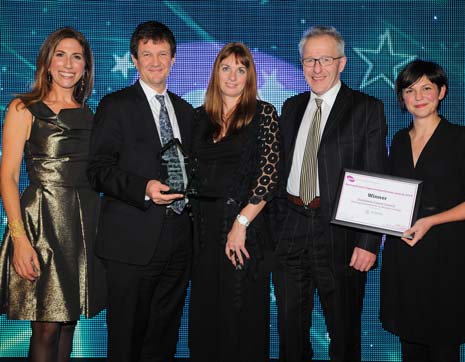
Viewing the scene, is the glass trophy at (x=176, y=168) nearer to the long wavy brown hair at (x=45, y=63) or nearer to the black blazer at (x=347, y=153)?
the black blazer at (x=347, y=153)

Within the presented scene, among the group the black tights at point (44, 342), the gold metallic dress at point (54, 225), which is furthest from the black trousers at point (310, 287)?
the black tights at point (44, 342)

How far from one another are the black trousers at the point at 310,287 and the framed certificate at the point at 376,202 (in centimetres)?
15

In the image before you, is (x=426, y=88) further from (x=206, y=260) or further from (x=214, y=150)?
(x=206, y=260)

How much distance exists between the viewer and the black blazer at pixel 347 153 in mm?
2568

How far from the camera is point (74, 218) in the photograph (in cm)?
268

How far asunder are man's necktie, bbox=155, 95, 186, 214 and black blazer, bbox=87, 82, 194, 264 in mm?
55

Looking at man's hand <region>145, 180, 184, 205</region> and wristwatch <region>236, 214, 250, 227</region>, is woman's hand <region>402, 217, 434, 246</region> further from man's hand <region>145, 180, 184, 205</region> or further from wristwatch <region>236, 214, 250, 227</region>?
man's hand <region>145, 180, 184, 205</region>

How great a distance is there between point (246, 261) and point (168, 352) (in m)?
0.68

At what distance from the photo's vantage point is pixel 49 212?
104 inches

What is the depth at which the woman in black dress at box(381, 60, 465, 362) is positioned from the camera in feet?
8.45

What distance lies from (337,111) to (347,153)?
22 centimetres

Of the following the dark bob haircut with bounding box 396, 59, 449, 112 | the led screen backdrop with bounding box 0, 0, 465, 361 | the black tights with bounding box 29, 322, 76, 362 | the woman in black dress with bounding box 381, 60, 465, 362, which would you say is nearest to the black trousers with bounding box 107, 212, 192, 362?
the black tights with bounding box 29, 322, 76, 362

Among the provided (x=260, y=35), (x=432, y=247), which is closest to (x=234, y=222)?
(x=432, y=247)

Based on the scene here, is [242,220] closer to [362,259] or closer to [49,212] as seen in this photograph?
[362,259]
